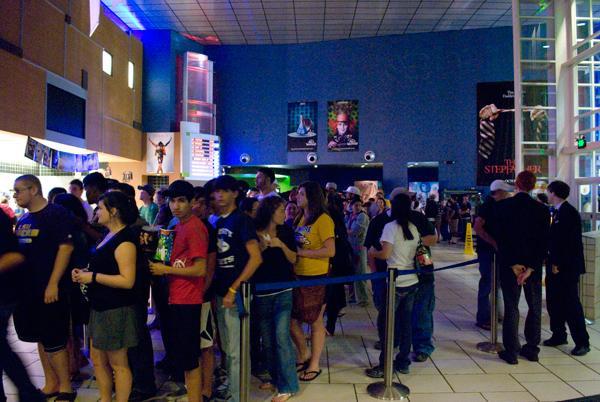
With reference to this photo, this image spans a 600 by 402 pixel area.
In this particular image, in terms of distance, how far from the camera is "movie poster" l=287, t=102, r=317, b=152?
1794 centimetres

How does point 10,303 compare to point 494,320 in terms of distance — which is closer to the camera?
point 10,303

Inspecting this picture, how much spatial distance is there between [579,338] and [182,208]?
4178 millimetres

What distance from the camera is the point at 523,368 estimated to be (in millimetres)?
4168

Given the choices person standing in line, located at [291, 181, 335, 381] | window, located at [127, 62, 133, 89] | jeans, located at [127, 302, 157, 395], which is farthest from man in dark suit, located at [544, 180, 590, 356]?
window, located at [127, 62, 133, 89]

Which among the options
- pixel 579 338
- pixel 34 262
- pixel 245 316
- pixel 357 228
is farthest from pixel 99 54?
pixel 579 338

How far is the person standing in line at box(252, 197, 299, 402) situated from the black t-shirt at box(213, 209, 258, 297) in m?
0.25

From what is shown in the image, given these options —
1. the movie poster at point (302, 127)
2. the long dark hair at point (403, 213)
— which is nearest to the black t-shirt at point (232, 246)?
the long dark hair at point (403, 213)

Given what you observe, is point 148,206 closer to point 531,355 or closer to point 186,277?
point 186,277

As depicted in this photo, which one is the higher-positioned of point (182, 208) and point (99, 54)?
point (99, 54)

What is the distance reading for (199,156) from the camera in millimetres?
15344

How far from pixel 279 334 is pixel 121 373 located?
112cm

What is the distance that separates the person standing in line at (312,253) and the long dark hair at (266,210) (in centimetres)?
44

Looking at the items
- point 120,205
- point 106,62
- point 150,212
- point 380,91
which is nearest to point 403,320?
point 120,205

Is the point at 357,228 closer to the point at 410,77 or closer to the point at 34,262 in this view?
the point at 34,262
